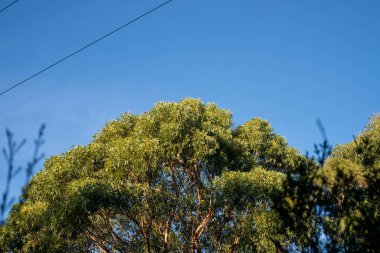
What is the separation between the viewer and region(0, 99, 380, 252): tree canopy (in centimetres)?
1720

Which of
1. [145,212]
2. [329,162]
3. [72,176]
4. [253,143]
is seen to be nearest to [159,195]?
[145,212]

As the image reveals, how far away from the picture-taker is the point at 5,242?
18859 millimetres

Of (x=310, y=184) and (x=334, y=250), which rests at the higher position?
(x=310, y=184)

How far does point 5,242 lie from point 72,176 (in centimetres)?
409

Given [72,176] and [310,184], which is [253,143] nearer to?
[72,176]

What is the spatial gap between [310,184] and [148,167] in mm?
12821

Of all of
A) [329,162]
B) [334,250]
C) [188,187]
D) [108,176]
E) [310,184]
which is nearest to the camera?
[334,250]

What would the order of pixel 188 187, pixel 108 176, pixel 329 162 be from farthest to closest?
pixel 329 162 < pixel 188 187 < pixel 108 176

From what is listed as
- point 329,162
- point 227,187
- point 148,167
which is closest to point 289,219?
point 227,187

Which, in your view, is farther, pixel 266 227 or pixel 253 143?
pixel 253 143

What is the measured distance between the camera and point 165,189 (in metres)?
19.9

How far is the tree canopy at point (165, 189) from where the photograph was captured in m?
17.2

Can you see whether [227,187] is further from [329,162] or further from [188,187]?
[329,162]

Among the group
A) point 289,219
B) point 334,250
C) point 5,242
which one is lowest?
point 334,250
